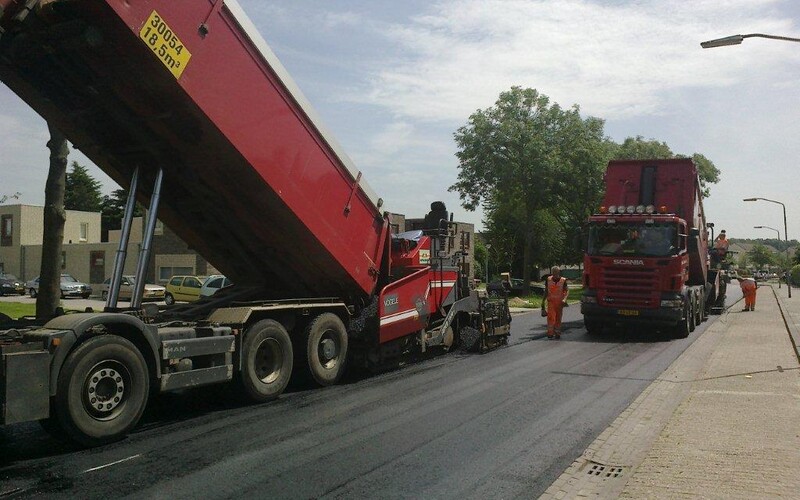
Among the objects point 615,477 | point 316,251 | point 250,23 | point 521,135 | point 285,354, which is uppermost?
point 521,135

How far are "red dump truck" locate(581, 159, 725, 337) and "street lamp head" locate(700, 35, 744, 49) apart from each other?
13.5 ft

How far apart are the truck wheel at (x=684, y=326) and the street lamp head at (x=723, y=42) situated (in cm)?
603

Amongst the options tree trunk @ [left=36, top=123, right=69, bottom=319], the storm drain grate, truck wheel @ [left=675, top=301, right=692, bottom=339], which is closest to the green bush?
truck wheel @ [left=675, top=301, right=692, bottom=339]

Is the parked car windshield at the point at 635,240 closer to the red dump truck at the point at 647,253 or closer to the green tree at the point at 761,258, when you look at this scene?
the red dump truck at the point at 647,253

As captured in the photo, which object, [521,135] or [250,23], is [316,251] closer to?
[250,23]

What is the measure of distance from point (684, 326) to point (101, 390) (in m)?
13.3

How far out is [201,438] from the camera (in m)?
6.39

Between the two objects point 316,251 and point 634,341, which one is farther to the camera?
point 634,341

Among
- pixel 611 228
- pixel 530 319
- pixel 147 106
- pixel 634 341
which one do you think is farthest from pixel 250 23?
pixel 530 319

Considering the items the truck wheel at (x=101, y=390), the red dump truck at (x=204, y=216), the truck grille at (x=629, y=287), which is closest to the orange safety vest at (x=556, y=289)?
the truck grille at (x=629, y=287)

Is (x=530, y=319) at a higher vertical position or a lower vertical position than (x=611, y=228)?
lower

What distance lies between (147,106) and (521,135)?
2808 centimetres

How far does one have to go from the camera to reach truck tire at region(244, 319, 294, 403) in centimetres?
777

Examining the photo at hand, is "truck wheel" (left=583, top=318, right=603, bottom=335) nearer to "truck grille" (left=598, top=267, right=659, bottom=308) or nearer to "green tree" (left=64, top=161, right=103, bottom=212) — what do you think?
"truck grille" (left=598, top=267, right=659, bottom=308)
